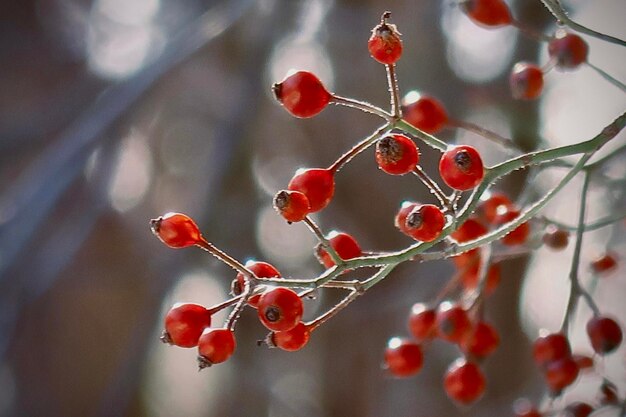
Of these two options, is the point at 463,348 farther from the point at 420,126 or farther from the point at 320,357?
the point at 320,357

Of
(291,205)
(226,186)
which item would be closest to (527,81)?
(291,205)

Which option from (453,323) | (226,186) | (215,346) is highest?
(226,186)

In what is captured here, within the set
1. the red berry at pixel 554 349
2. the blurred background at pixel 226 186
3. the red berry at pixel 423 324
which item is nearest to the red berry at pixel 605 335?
the red berry at pixel 554 349

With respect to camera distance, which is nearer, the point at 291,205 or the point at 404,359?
the point at 291,205

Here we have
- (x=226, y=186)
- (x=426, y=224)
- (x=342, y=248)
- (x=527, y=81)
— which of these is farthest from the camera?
(x=226, y=186)

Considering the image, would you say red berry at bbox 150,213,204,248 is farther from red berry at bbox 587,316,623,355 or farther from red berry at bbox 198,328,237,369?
red berry at bbox 587,316,623,355

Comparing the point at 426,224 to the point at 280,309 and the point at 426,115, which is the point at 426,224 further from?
the point at 426,115
